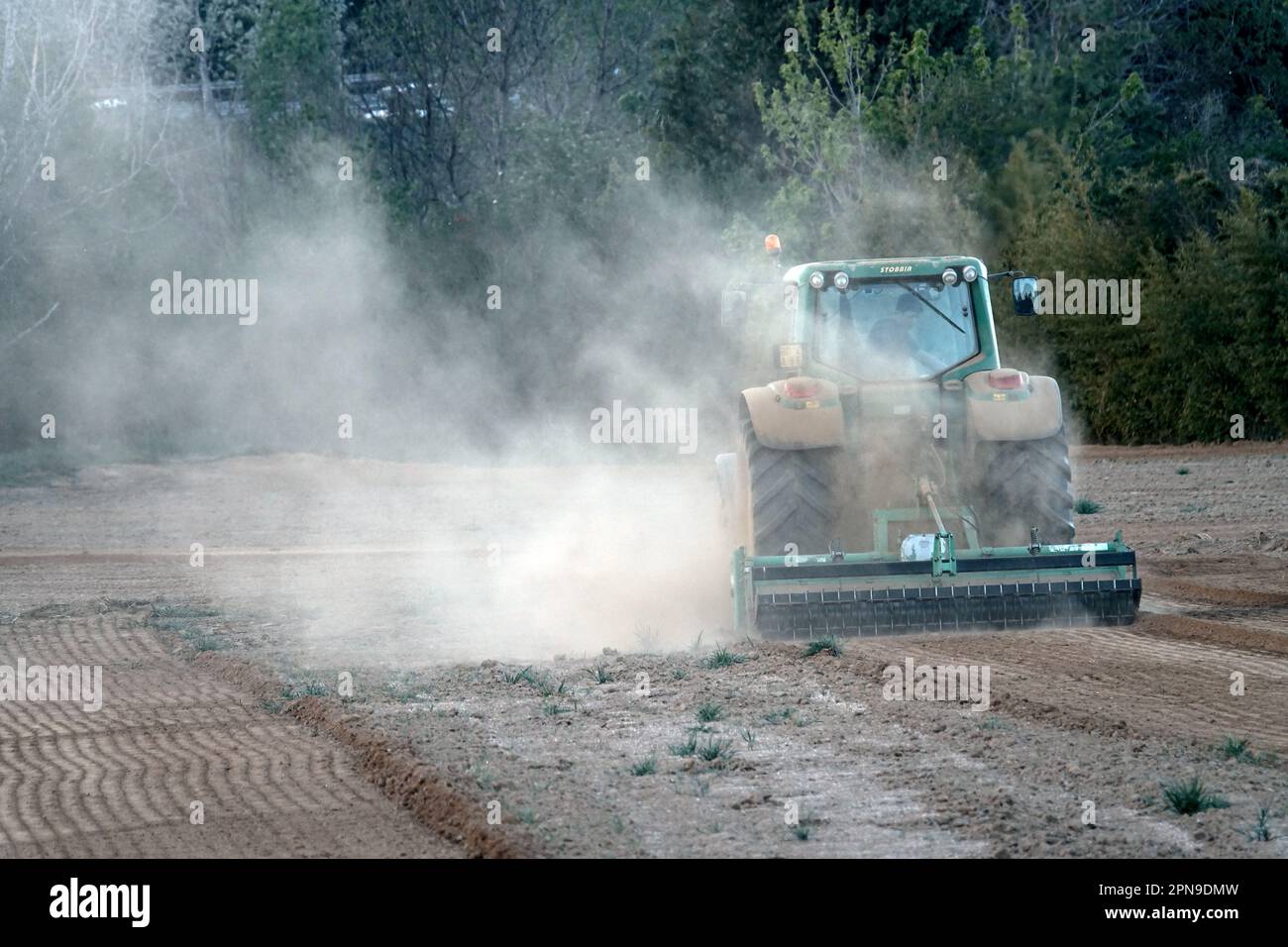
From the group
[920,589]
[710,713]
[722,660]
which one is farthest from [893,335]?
[710,713]

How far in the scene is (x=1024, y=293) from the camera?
34.2ft

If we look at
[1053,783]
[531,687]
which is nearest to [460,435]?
[531,687]

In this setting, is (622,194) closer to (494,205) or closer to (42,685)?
(494,205)

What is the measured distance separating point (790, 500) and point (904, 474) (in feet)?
2.55

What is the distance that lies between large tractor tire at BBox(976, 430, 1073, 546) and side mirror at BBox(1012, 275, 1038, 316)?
2.84 ft

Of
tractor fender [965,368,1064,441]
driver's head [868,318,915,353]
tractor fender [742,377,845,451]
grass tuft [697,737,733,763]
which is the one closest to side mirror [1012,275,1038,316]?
tractor fender [965,368,1064,441]

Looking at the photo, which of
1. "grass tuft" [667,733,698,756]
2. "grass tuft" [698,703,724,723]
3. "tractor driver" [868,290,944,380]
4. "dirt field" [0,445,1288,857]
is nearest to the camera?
"dirt field" [0,445,1288,857]

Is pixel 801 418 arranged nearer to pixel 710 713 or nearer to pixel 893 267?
pixel 893 267

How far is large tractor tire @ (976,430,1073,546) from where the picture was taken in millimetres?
10188

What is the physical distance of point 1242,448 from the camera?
24.3m

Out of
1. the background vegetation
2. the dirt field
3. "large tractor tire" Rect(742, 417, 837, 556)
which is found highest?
the background vegetation

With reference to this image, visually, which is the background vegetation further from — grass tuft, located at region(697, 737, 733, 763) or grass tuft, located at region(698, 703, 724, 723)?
grass tuft, located at region(697, 737, 733, 763)

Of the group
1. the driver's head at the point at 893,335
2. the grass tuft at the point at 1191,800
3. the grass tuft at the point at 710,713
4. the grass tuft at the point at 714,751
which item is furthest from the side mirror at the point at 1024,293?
the grass tuft at the point at 1191,800
